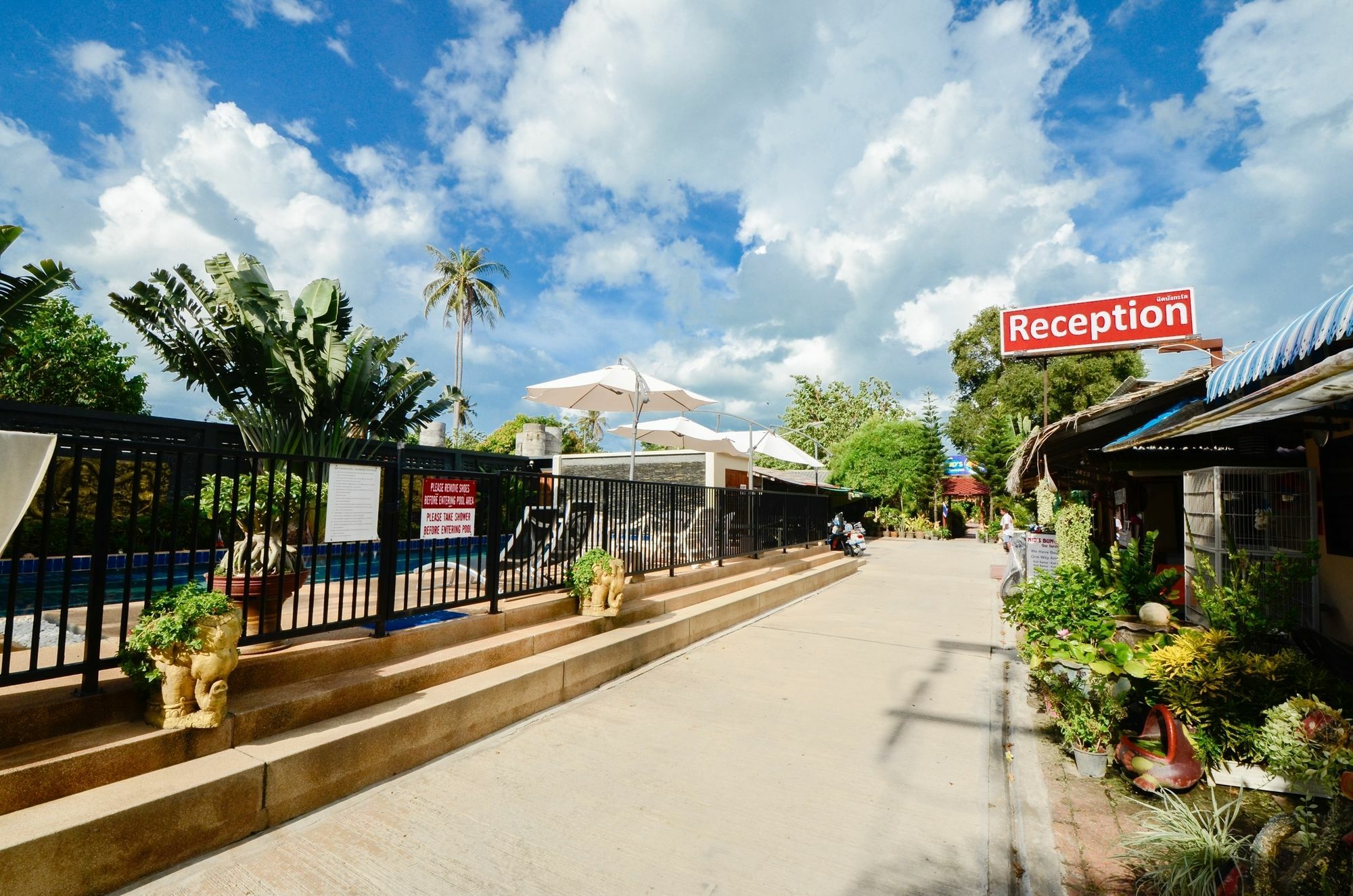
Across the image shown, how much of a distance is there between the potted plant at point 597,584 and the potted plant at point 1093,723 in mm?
4013

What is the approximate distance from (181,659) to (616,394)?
9808mm

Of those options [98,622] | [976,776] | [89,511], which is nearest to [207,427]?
[89,511]

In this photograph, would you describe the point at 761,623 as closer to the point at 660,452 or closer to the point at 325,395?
the point at 325,395

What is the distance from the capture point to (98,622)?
308 cm

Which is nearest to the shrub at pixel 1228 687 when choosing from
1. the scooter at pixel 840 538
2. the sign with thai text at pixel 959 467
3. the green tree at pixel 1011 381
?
the scooter at pixel 840 538

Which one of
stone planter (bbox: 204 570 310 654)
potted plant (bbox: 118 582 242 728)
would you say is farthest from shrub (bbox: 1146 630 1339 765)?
stone planter (bbox: 204 570 310 654)

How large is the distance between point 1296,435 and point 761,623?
6.11 m

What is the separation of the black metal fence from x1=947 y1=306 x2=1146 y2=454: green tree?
2236 cm

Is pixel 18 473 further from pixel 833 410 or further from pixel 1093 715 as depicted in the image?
pixel 833 410

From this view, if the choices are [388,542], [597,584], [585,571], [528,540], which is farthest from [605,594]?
[388,542]

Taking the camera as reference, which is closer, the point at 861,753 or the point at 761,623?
the point at 861,753

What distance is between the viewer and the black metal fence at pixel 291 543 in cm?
309

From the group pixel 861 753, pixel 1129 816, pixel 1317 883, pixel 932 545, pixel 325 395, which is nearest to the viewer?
pixel 1317 883

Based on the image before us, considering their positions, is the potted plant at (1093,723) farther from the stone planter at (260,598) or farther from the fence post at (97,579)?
the fence post at (97,579)
